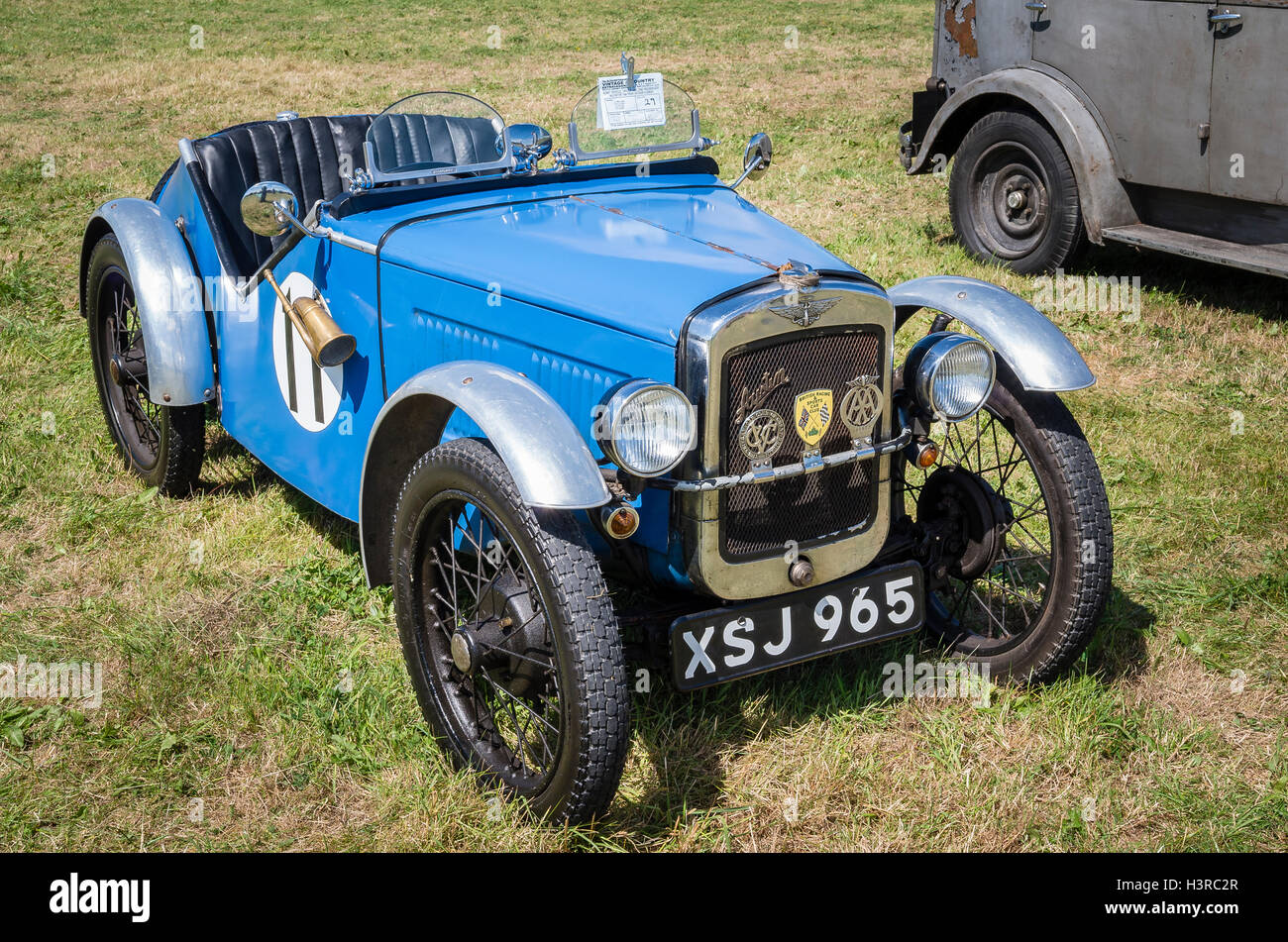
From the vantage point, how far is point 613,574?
9.58ft

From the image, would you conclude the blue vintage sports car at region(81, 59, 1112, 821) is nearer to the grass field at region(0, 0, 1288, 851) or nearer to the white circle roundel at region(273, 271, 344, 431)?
the white circle roundel at region(273, 271, 344, 431)

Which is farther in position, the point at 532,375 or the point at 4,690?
the point at 4,690

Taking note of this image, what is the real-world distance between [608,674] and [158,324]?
2.39 metres

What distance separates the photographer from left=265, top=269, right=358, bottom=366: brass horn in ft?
10.5

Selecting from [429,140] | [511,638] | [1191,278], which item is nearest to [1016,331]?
[511,638]

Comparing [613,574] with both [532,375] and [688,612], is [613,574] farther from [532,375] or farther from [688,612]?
[532,375]

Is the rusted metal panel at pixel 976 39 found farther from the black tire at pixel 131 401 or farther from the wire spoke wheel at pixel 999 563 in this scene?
the black tire at pixel 131 401

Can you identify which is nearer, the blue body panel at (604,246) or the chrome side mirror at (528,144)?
the blue body panel at (604,246)

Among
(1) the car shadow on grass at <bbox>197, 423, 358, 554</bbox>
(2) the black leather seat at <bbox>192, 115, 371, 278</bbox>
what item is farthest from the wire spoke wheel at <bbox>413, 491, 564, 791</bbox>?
(2) the black leather seat at <bbox>192, 115, 371, 278</bbox>

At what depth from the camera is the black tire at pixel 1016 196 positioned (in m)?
6.20

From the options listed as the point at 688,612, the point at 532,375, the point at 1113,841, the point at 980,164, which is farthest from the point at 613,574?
the point at 980,164

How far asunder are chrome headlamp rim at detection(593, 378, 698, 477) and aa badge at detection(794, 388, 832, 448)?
0.31 metres

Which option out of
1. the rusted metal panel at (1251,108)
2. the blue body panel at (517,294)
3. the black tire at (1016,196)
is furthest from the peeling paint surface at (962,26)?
the blue body panel at (517,294)

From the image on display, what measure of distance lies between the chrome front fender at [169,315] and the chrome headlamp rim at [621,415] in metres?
2.07
